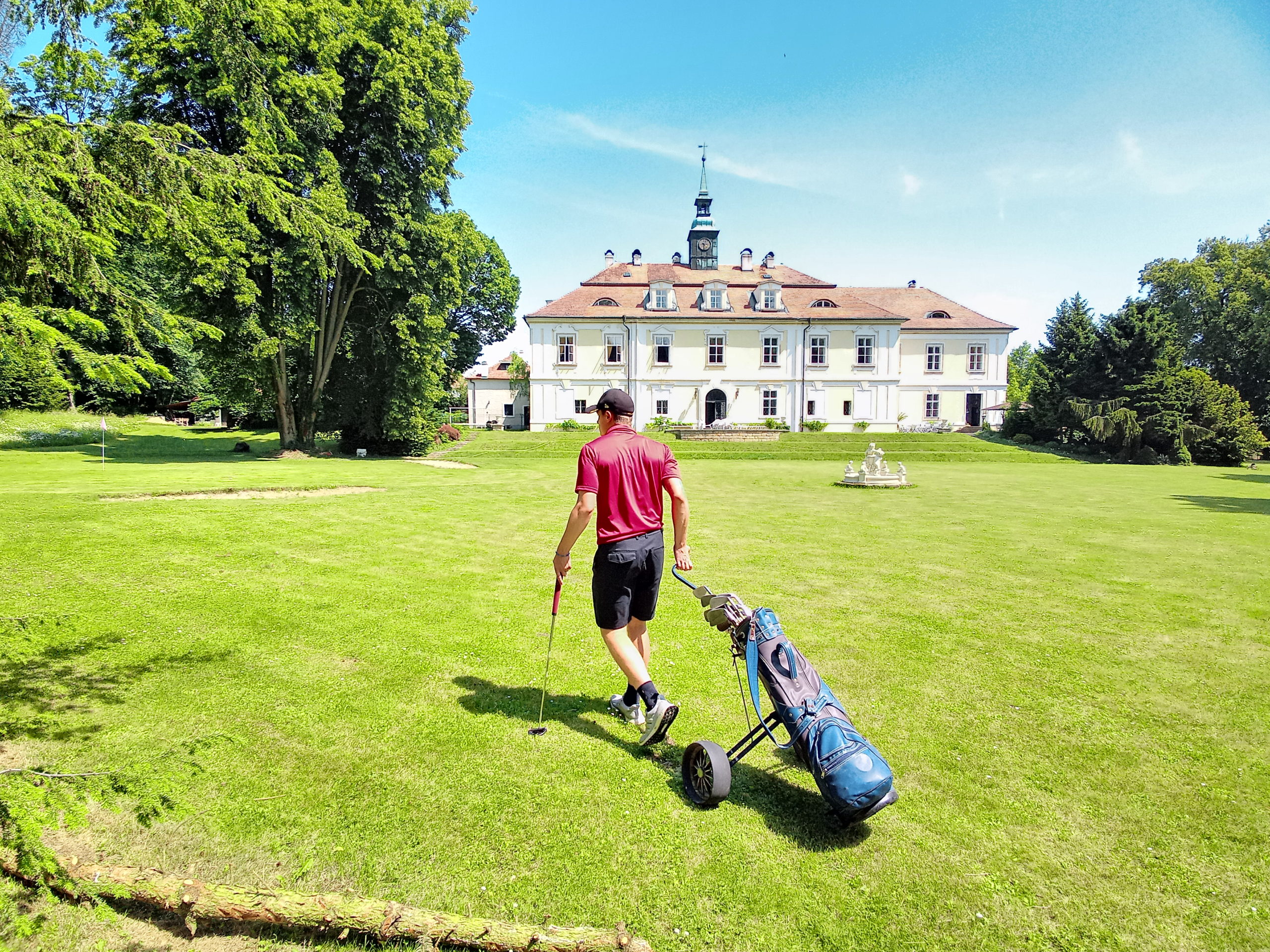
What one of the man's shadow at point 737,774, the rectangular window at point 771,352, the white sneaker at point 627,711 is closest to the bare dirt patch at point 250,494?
the man's shadow at point 737,774

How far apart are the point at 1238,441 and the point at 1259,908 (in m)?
41.2

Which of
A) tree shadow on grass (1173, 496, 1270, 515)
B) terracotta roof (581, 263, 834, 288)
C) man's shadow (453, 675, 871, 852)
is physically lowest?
man's shadow (453, 675, 871, 852)

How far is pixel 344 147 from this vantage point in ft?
83.0

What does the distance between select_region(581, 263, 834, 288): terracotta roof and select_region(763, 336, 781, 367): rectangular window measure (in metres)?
5.05

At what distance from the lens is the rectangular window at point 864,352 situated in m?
47.3

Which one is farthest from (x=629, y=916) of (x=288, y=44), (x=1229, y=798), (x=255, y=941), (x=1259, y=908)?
(x=288, y=44)

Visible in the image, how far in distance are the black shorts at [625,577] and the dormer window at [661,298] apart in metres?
44.7

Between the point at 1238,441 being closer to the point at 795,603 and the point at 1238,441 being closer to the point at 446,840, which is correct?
the point at 795,603

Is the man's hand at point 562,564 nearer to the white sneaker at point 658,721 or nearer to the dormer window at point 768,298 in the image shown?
the white sneaker at point 658,721

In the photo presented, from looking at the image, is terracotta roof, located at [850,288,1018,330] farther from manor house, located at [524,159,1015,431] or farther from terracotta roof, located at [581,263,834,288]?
terracotta roof, located at [581,263,834,288]

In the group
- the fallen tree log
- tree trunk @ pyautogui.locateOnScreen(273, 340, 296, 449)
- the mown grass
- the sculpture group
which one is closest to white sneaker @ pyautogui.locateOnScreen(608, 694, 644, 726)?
the fallen tree log

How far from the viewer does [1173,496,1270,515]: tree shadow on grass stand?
15.0 m

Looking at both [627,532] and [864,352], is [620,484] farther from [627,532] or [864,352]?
[864,352]

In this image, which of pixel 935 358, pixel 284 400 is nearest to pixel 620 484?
pixel 284 400
